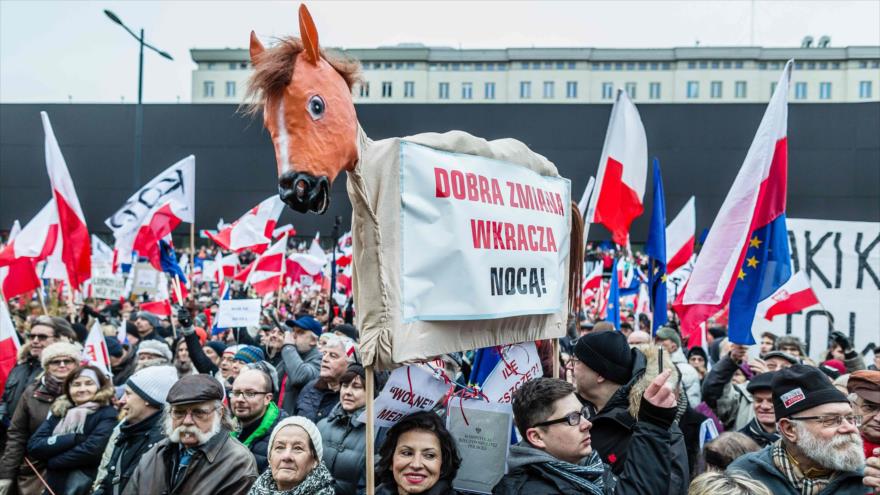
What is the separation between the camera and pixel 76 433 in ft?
16.0

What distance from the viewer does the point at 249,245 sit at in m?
11.8

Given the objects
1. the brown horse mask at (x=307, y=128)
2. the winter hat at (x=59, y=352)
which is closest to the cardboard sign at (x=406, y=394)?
the brown horse mask at (x=307, y=128)

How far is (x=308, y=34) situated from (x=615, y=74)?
61.2 meters

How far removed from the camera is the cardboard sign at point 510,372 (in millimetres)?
3414

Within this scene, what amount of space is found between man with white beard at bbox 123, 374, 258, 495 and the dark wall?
85.3ft

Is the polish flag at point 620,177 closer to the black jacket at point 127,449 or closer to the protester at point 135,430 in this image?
the protester at point 135,430

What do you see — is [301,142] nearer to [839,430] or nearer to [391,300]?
[391,300]

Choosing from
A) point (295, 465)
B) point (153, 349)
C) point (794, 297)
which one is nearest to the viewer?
point (295, 465)

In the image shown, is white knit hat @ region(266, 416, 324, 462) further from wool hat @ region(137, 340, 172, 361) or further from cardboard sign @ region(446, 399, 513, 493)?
wool hat @ region(137, 340, 172, 361)

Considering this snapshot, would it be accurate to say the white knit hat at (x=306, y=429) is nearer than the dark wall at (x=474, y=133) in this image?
Yes

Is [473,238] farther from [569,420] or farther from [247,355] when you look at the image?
[247,355]

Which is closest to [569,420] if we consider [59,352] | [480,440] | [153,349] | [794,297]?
[480,440]

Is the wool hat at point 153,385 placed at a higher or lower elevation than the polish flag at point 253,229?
lower

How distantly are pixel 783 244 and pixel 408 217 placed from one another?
3.28 m
